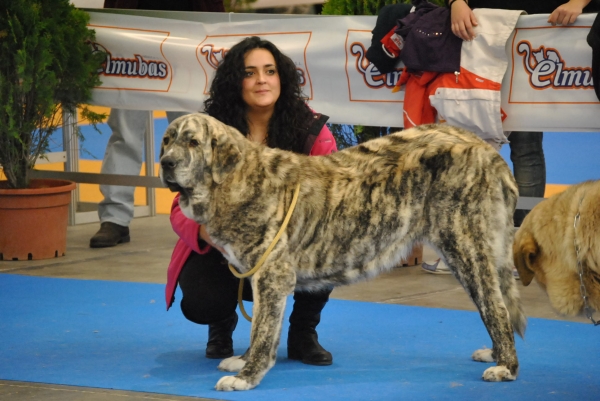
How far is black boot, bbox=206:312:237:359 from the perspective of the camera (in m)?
3.96

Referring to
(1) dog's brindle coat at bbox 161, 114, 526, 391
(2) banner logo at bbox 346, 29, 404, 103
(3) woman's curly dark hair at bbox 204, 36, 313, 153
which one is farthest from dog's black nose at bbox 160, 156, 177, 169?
(2) banner logo at bbox 346, 29, 404, 103

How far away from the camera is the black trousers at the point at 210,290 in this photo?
388 centimetres

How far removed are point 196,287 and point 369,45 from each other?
7.85 ft

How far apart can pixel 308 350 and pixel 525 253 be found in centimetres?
116

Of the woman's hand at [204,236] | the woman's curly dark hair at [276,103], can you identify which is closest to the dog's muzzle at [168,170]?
the woman's hand at [204,236]

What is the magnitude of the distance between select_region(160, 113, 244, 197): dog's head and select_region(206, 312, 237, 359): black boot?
2.90ft

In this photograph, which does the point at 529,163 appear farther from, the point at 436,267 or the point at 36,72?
the point at 36,72

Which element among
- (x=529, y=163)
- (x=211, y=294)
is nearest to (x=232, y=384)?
(x=211, y=294)

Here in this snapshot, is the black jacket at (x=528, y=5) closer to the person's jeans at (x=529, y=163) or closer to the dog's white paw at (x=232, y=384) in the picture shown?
the person's jeans at (x=529, y=163)

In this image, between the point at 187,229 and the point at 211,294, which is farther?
the point at 211,294

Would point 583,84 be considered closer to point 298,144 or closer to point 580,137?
point 298,144

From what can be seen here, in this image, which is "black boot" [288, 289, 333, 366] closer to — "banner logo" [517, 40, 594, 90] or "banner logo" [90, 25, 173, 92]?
"banner logo" [517, 40, 594, 90]

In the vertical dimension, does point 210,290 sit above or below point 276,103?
below

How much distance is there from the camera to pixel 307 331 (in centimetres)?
397
